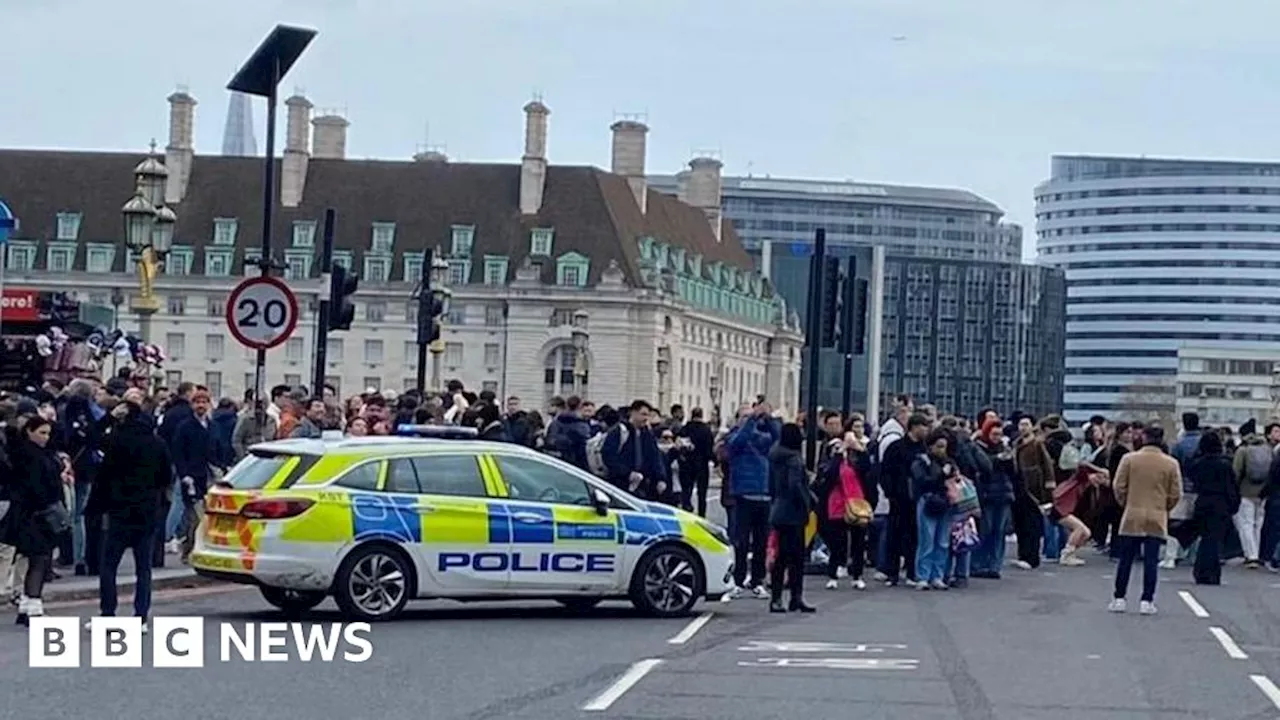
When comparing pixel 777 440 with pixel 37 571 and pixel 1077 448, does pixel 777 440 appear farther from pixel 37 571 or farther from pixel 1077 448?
pixel 1077 448

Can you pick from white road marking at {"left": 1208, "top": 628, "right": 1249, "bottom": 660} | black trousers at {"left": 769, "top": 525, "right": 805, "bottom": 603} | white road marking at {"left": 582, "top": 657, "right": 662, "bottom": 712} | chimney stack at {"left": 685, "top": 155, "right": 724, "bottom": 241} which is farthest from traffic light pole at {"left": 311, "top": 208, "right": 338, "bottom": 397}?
chimney stack at {"left": 685, "top": 155, "right": 724, "bottom": 241}

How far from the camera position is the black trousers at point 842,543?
26406 millimetres

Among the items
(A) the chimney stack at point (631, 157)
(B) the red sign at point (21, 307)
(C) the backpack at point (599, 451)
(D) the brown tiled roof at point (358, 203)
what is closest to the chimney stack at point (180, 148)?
(D) the brown tiled roof at point (358, 203)

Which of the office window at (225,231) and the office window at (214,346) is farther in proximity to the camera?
the office window at (214,346)

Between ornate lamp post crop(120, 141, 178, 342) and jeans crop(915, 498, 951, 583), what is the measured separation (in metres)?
10.7

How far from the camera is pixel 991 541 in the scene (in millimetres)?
29172

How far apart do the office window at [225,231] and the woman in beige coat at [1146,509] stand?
380 ft

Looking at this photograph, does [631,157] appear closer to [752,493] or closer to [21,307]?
[21,307]

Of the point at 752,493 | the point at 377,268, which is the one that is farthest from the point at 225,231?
the point at 752,493

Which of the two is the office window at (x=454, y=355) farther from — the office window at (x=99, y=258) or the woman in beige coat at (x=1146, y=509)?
the woman in beige coat at (x=1146, y=509)

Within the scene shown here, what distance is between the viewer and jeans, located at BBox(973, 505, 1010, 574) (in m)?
29.1

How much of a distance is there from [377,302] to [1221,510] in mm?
111443

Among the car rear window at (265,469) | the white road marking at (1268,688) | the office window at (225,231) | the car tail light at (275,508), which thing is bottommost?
the white road marking at (1268,688)

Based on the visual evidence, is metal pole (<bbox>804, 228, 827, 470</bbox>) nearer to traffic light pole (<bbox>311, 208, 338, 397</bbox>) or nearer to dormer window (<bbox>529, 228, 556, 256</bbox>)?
traffic light pole (<bbox>311, 208, 338, 397</bbox>)
